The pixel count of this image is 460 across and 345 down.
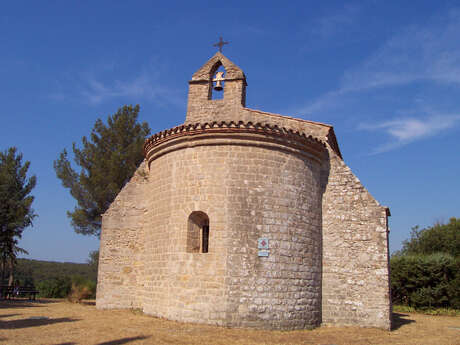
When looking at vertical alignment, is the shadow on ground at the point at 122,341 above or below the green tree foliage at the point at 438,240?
below

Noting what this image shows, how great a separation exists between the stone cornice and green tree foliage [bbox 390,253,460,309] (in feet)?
30.8

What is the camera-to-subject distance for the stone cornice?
32.8 ft

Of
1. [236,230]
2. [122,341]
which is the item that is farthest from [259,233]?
[122,341]

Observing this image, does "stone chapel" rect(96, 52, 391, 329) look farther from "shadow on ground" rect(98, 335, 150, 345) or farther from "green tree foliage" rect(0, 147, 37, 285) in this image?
"green tree foliage" rect(0, 147, 37, 285)

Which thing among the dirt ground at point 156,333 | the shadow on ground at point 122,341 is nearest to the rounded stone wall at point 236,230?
the dirt ground at point 156,333

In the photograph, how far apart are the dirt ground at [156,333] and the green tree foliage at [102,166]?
29.9ft

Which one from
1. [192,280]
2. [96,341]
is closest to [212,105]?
[192,280]

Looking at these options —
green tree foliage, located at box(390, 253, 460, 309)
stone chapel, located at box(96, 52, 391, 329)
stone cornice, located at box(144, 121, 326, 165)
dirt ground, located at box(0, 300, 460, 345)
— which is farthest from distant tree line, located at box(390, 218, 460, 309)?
stone cornice, located at box(144, 121, 326, 165)

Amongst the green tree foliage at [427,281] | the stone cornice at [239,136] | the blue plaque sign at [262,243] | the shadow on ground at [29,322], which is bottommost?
the shadow on ground at [29,322]

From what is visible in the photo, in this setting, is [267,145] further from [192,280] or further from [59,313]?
[59,313]

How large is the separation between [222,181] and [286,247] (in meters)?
2.26

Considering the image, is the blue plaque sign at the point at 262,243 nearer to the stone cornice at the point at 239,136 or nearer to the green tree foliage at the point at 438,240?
the stone cornice at the point at 239,136

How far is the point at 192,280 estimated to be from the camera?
9.50 m

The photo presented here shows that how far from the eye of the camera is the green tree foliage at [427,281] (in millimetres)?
16016
